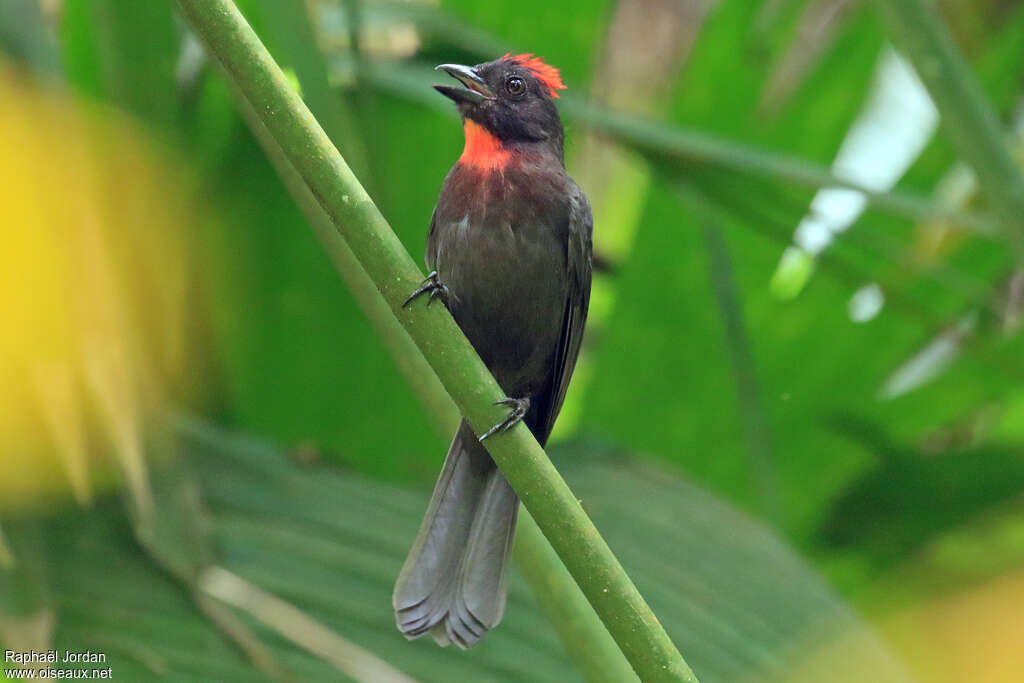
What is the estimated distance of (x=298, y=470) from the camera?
7.22 ft

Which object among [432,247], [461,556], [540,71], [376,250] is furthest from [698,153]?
[376,250]

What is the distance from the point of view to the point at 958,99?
5.02 ft

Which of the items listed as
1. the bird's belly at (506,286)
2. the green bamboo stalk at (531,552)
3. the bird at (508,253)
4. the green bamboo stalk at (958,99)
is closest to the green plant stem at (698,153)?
the bird at (508,253)

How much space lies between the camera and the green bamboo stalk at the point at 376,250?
2.90 feet

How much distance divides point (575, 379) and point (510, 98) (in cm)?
157

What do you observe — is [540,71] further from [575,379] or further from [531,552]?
[575,379]

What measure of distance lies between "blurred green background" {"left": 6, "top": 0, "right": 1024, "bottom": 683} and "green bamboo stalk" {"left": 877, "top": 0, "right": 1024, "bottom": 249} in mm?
519

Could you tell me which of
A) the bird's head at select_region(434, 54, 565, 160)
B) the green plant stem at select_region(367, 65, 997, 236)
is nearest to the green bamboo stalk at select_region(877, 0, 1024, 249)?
the green plant stem at select_region(367, 65, 997, 236)

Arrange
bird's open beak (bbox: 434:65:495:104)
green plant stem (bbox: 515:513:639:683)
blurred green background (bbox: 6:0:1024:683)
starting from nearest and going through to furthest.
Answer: green plant stem (bbox: 515:513:639:683), blurred green background (bbox: 6:0:1024:683), bird's open beak (bbox: 434:65:495:104)

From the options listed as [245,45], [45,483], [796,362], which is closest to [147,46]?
[45,483]

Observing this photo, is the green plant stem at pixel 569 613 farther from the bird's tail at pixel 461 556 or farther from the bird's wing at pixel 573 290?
the bird's wing at pixel 573 290

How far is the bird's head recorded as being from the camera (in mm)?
2189

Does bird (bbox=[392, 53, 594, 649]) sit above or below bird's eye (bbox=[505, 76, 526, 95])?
below

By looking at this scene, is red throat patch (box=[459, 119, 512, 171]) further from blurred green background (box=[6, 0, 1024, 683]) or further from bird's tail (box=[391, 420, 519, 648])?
bird's tail (box=[391, 420, 519, 648])
